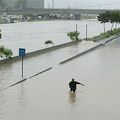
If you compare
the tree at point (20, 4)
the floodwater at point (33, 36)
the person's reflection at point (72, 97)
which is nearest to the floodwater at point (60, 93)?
the person's reflection at point (72, 97)

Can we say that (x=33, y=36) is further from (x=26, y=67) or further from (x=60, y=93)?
(x=60, y=93)

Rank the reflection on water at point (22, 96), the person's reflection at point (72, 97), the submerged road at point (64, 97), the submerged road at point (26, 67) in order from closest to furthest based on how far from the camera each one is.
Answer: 1. the submerged road at point (64, 97)
2. the reflection on water at point (22, 96)
3. the person's reflection at point (72, 97)
4. the submerged road at point (26, 67)

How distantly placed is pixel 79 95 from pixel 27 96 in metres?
1.79

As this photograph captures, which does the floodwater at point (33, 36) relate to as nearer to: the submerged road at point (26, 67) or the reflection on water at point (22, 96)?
the submerged road at point (26, 67)

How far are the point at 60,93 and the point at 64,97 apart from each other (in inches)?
31.9

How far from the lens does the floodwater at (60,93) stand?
13.5m

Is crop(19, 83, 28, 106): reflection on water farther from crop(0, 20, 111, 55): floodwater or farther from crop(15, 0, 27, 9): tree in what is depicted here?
crop(15, 0, 27, 9): tree

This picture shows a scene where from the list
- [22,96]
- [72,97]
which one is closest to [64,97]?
[72,97]

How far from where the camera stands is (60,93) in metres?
17.0

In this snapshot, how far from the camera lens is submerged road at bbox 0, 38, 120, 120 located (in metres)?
13.4

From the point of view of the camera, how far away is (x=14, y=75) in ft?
71.5

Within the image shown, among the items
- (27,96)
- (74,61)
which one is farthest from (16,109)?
(74,61)

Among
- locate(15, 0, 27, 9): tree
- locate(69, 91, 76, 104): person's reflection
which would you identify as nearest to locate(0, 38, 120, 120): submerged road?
locate(69, 91, 76, 104): person's reflection

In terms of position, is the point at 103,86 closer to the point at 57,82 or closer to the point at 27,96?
the point at 57,82
